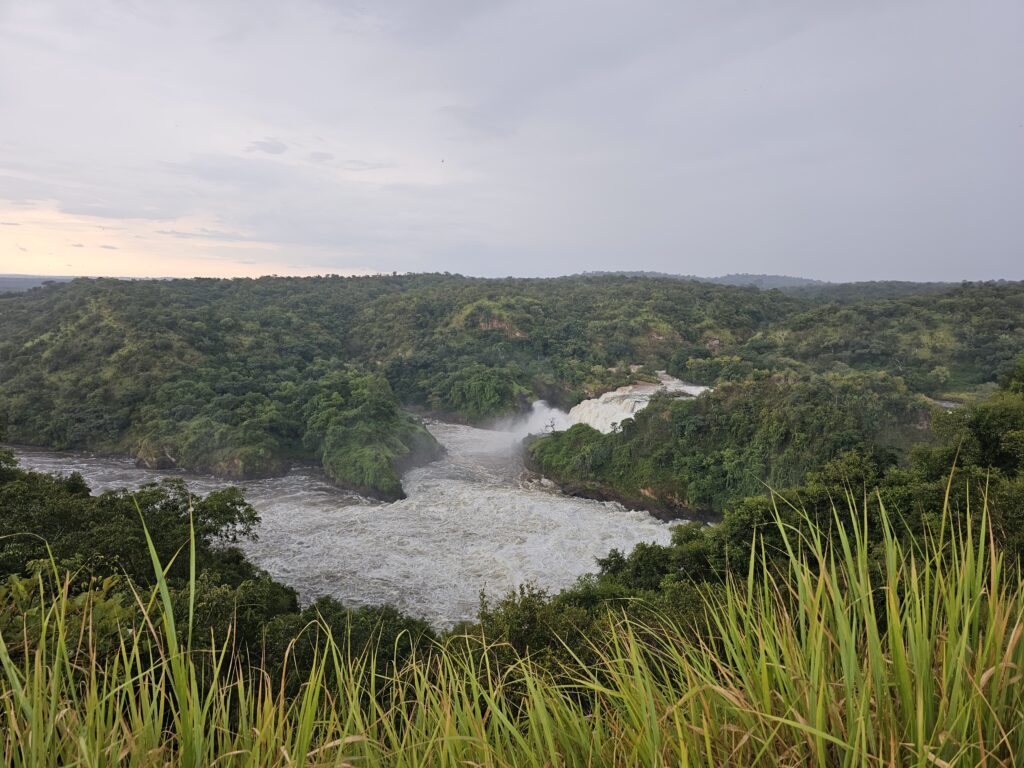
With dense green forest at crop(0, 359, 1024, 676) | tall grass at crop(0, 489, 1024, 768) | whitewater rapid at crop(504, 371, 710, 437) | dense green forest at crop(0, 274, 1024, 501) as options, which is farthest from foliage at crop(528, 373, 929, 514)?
tall grass at crop(0, 489, 1024, 768)

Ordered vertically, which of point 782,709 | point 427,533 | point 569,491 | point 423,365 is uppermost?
point 782,709

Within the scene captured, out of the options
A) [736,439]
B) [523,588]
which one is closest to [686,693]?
[523,588]

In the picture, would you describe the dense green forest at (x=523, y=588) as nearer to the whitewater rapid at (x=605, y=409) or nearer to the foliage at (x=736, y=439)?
the foliage at (x=736, y=439)

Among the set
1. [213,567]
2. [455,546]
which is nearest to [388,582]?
[455,546]

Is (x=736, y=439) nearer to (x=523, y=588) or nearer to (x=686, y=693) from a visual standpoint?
(x=523, y=588)

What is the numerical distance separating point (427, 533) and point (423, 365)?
2560 cm

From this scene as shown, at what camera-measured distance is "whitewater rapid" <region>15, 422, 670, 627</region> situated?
15.5 metres

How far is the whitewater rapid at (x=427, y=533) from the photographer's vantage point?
15.5 m

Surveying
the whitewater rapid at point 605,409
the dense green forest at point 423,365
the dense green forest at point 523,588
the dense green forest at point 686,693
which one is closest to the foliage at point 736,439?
the dense green forest at point 423,365

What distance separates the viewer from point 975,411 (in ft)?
38.2

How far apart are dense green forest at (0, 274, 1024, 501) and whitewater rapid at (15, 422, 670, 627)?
5.31ft

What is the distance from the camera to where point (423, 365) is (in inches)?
1709

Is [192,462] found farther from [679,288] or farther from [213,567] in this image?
[679,288]

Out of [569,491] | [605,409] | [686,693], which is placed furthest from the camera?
[605,409]
